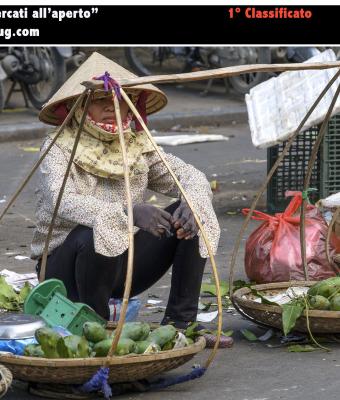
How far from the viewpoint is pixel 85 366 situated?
3434 mm

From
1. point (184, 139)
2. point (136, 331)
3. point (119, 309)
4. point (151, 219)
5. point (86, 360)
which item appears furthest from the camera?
point (184, 139)

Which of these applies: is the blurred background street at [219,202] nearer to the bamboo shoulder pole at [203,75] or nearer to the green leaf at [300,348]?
the green leaf at [300,348]

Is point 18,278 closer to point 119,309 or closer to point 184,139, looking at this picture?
point 119,309

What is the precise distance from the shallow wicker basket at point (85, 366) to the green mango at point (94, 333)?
5.6 inches

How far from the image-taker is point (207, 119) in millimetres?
11141

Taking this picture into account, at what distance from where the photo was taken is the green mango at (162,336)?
367cm

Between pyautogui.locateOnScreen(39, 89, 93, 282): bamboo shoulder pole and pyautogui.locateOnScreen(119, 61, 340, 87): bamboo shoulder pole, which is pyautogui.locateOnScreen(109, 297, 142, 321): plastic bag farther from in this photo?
pyautogui.locateOnScreen(119, 61, 340, 87): bamboo shoulder pole

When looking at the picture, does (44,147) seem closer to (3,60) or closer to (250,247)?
(250,247)

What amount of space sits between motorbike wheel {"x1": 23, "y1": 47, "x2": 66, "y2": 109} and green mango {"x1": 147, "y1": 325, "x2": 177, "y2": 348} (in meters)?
7.25

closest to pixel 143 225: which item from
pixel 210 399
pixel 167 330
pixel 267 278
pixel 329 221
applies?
pixel 167 330

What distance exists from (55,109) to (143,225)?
0.73m

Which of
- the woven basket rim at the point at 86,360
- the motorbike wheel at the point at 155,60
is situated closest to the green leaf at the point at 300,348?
the woven basket rim at the point at 86,360

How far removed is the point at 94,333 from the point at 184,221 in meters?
0.56

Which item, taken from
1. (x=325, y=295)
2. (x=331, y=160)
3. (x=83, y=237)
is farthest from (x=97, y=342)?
(x=331, y=160)
